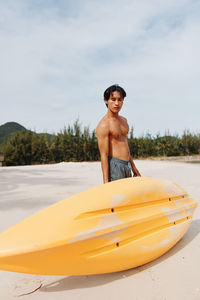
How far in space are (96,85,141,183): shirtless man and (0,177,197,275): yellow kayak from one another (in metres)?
0.27

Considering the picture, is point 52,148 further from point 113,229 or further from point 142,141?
point 113,229

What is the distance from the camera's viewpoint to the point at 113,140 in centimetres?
209

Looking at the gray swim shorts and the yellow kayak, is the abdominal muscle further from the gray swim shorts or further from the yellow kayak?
the yellow kayak

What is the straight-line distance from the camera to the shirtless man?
2.02 m

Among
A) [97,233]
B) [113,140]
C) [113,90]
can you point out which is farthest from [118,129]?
Result: [97,233]

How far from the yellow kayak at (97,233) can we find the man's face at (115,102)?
69 cm

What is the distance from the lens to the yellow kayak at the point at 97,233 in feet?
4.39

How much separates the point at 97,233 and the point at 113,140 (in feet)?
2.96

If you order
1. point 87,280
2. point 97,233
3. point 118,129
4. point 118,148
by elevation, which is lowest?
point 87,280

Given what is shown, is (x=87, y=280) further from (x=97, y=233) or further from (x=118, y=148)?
(x=118, y=148)

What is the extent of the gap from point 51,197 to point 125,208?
304cm

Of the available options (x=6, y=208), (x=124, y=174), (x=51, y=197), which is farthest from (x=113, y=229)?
(x=51, y=197)

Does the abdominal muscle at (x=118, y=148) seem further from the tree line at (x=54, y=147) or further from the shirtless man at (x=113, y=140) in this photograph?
the tree line at (x=54, y=147)

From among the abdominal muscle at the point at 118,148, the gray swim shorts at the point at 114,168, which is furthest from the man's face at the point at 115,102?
the gray swim shorts at the point at 114,168
